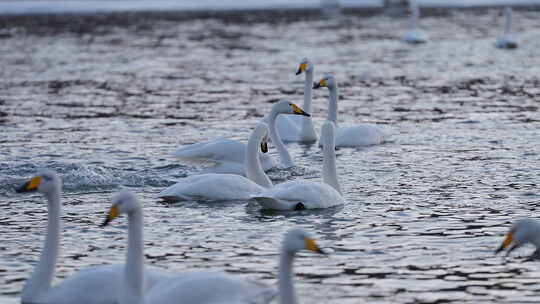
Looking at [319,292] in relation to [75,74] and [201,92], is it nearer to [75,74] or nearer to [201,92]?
[201,92]

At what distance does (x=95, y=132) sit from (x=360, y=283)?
860cm

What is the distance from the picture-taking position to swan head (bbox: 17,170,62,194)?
723cm

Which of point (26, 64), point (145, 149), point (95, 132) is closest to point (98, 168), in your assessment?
point (145, 149)

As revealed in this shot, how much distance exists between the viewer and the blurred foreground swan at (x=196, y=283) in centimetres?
639

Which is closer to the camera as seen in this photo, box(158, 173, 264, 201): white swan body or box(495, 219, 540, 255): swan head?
box(495, 219, 540, 255): swan head

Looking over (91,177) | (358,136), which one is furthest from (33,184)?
(358,136)

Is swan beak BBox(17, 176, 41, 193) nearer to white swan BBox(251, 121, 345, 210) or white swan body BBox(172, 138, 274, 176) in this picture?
white swan BBox(251, 121, 345, 210)

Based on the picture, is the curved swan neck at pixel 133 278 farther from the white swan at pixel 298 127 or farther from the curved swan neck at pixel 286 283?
the white swan at pixel 298 127

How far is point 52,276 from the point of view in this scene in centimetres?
723

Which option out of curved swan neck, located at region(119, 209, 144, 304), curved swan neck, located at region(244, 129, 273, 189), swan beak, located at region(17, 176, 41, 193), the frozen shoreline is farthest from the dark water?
the frozen shoreline

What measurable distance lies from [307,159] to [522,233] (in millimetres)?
6114

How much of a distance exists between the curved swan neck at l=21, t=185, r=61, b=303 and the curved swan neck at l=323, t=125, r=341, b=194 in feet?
13.3

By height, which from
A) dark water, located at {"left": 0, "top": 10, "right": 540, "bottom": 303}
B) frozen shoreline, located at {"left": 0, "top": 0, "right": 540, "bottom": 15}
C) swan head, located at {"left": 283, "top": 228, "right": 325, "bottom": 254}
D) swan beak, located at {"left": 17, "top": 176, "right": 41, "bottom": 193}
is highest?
swan beak, located at {"left": 17, "top": 176, "right": 41, "bottom": 193}

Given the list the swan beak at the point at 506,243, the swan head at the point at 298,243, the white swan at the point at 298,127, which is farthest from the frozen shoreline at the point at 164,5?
the swan head at the point at 298,243
